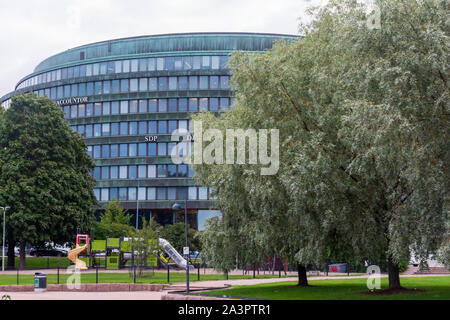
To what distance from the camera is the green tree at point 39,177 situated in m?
56.8

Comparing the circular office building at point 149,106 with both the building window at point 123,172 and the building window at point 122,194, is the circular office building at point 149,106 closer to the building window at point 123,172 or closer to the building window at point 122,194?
the building window at point 122,194

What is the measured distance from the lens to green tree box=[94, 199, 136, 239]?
73188 mm

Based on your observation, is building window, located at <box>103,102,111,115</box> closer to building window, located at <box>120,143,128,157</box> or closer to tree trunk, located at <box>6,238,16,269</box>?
building window, located at <box>120,143,128,157</box>

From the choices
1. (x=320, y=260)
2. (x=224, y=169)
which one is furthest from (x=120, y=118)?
(x=320, y=260)

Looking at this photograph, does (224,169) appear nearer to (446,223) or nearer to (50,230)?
(446,223)

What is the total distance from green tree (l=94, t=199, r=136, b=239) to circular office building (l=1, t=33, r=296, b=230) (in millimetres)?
4315

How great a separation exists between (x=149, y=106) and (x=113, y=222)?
19557 millimetres

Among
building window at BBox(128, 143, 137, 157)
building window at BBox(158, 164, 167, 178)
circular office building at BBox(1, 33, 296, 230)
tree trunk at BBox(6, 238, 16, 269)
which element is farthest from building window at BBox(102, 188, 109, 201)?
tree trunk at BBox(6, 238, 16, 269)

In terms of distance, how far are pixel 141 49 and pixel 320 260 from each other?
237ft

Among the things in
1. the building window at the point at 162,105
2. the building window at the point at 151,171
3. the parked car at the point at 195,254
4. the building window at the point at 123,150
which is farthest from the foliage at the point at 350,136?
the building window at the point at 123,150

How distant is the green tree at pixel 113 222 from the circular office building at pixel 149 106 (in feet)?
14.2

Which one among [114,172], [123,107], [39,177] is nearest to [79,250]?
[39,177]

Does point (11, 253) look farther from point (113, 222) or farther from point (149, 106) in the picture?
point (149, 106)

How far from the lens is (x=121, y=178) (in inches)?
3484
